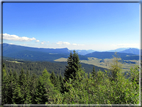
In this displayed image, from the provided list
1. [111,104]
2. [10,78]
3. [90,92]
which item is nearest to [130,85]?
[111,104]

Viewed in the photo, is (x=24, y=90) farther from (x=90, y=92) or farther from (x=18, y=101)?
(x=90, y=92)

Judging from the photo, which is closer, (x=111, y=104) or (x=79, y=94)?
(x=111, y=104)

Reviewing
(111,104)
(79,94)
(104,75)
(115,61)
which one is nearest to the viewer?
(111,104)

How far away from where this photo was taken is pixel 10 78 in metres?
14.1

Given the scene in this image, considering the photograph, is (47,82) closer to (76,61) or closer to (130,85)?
(76,61)

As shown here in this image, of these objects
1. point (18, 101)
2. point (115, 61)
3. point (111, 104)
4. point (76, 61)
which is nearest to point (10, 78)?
point (18, 101)

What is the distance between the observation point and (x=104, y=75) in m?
2.30

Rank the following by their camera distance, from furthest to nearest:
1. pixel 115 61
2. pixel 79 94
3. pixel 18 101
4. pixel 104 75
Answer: pixel 18 101 < pixel 115 61 < pixel 104 75 < pixel 79 94

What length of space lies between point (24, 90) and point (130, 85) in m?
15.3

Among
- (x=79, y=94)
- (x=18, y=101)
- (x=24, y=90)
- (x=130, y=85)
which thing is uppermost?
(x=130, y=85)

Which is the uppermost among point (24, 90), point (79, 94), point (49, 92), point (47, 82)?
point (79, 94)

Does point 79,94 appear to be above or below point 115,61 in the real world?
below

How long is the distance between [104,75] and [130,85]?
64 cm

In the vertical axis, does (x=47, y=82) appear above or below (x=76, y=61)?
below
